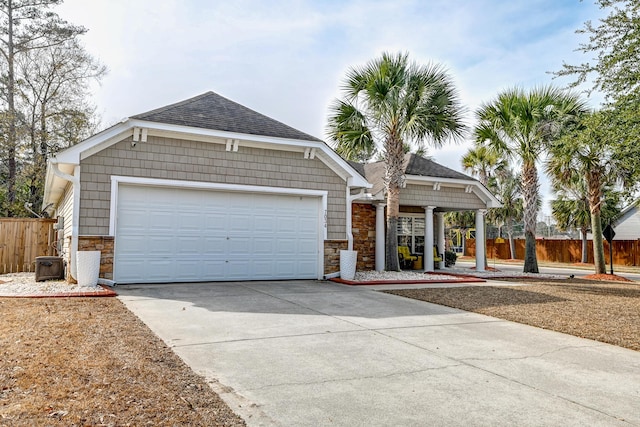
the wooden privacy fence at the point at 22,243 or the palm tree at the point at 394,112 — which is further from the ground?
the palm tree at the point at 394,112

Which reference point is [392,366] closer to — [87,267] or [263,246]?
[87,267]

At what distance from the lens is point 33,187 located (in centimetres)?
2245

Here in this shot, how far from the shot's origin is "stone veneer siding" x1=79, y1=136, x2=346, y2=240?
9711 millimetres

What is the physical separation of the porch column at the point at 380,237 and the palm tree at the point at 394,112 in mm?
556

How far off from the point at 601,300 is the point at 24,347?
34.7ft

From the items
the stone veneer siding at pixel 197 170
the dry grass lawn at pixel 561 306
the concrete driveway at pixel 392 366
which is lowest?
the concrete driveway at pixel 392 366

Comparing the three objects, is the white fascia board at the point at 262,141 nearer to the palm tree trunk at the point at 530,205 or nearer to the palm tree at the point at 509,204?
the palm tree trunk at the point at 530,205

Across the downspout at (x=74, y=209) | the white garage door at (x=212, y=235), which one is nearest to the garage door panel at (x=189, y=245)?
the white garage door at (x=212, y=235)

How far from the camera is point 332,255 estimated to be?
12.4 metres

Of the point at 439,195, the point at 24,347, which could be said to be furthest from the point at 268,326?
the point at 439,195

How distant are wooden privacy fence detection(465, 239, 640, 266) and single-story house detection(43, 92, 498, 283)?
18062 millimetres

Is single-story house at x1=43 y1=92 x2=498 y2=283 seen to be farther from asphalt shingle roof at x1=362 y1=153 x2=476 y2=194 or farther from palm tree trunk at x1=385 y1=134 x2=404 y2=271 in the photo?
asphalt shingle roof at x1=362 y1=153 x2=476 y2=194

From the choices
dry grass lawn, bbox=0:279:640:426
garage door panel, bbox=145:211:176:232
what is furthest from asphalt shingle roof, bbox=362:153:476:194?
dry grass lawn, bbox=0:279:640:426

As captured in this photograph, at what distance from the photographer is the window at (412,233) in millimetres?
17594
